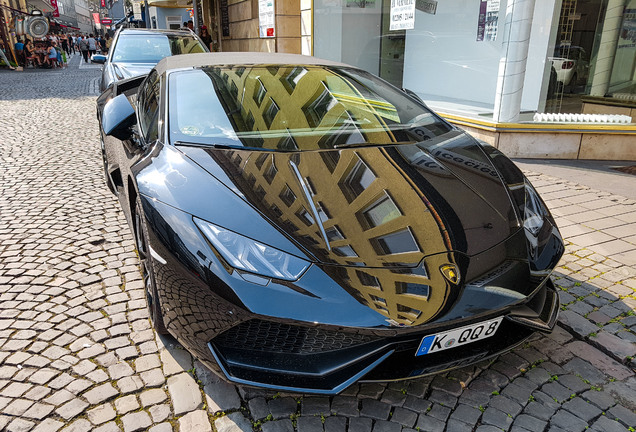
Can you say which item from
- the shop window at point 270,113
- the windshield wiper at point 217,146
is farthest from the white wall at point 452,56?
the windshield wiper at point 217,146

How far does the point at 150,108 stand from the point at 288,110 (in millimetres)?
881

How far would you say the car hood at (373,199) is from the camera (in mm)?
1805

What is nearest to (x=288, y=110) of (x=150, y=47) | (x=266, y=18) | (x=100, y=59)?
(x=150, y=47)

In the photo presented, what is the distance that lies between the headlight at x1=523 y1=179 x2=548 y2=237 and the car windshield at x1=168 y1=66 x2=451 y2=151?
0.66 m

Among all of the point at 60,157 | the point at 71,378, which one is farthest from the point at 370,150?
the point at 60,157

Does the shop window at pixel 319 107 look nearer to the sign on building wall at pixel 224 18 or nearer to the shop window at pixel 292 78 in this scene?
the shop window at pixel 292 78

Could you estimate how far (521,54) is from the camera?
5.50m

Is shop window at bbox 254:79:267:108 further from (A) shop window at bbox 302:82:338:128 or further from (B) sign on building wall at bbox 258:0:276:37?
(B) sign on building wall at bbox 258:0:276:37

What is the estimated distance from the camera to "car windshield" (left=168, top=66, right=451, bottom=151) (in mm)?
2465

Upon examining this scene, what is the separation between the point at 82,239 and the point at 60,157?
2861 mm

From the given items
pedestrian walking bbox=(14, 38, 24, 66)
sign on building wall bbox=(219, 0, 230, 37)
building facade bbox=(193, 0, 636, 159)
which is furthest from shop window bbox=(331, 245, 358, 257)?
pedestrian walking bbox=(14, 38, 24, 66)

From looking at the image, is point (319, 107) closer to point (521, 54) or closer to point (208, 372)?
point (208, 372)

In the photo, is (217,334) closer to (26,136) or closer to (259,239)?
(259,239)

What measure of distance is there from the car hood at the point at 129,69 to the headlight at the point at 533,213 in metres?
5.33
